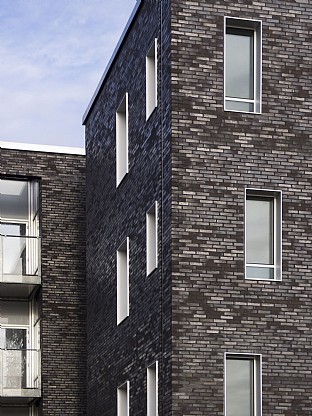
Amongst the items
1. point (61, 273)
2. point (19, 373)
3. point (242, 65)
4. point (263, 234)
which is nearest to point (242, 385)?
point (263, 234)

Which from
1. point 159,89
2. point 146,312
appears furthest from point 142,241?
point 159,89

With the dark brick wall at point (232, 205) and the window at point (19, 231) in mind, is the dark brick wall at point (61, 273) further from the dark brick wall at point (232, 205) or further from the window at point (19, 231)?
the dark brick wall at point (232, 205)

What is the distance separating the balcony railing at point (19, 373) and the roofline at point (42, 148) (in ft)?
16.5

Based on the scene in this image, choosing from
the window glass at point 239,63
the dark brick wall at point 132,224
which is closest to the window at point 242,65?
the window glass at point 239,63

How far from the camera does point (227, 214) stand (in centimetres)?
1883

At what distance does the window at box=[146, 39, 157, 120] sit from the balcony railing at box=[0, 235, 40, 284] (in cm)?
851

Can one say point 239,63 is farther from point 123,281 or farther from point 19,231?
point 19,231

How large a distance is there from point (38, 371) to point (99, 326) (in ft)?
12.9

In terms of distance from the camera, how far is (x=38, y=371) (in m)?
27.9

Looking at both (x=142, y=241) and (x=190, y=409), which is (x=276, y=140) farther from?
(x=190, y=409)

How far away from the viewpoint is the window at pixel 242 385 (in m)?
18.4

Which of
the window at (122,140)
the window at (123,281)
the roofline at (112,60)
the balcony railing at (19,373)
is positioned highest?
the roofline at (112,60)

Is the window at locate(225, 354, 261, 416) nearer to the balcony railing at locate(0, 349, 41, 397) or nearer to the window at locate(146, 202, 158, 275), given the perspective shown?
the window at locate(146, 202, 158, 275)

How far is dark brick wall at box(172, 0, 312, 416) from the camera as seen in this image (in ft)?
60.2
